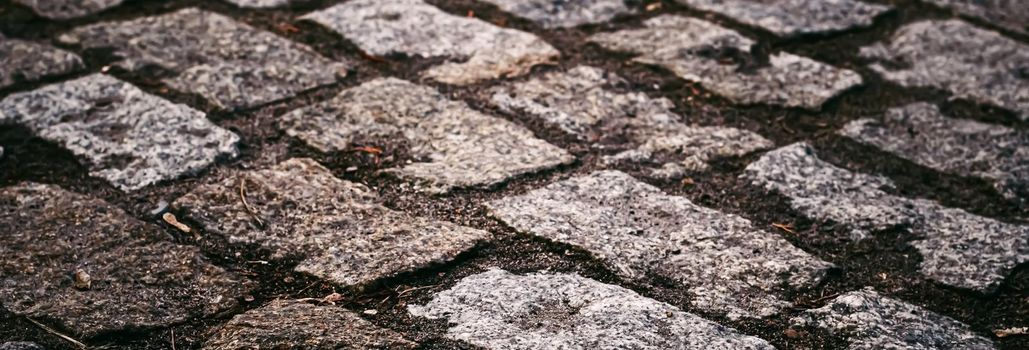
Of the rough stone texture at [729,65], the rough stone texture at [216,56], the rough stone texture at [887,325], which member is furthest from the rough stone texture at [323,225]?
the rough stone texture at [729,65]

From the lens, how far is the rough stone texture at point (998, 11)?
3.16 m

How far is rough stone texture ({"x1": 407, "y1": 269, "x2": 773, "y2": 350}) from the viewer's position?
1.74 metres

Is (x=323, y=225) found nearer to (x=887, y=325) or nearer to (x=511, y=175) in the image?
(x=511, y=175)

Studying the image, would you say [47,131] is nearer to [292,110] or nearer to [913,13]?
[292,110]

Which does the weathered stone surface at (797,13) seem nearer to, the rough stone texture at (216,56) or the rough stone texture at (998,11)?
the rough stone texture at (998,11)

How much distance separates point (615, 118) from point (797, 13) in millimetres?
836

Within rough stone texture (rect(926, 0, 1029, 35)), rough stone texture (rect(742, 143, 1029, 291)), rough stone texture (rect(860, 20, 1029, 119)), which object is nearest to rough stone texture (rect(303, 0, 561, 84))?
rough stone texture (rect(742, 143, 1029, 291))

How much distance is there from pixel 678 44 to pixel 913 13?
763 millimetres

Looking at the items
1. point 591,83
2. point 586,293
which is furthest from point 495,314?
point 591,83

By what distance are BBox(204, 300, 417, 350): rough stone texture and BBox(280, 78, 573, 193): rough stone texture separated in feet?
1.47

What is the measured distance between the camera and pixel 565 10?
3041mm

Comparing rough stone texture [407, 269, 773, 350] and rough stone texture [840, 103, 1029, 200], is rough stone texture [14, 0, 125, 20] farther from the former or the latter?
rough stone texture [840, 103, 1029, 200]

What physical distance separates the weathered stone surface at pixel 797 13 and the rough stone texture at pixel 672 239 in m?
0.96

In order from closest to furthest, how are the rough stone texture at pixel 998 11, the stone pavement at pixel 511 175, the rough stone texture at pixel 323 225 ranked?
the stone pavement at pixel 511 175 < the rough stone texture at pixel 323 225 < the rough stone texture at pixel 998 11
